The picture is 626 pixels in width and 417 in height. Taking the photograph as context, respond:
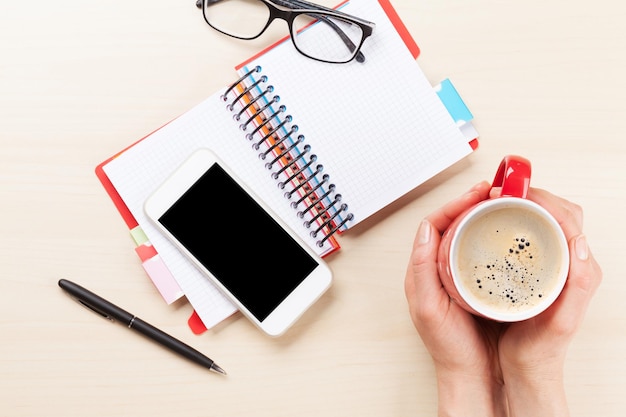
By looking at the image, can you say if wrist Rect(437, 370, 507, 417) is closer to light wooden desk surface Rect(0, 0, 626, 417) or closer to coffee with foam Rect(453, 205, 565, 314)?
light wooden desk surface Rect(0, 0, 626, 417)

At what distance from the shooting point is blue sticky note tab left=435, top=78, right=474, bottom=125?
817 millimetres

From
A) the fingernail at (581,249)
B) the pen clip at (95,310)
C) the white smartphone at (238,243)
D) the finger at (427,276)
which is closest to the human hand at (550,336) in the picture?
the fingernail at (581,249)

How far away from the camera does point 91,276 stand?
847 millimetres

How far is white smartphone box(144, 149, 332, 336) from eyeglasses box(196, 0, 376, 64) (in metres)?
0.20

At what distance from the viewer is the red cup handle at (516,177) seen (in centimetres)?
62

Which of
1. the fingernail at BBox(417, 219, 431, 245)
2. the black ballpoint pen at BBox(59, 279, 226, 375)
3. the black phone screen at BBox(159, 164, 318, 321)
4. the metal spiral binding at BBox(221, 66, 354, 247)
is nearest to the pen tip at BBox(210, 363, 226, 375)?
the black ballpoint pen at BBox(59, 279, 226, 375)

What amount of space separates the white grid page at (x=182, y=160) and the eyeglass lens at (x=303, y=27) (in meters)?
0.11

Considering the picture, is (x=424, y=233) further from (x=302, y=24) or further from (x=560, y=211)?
(x=302, y=24)

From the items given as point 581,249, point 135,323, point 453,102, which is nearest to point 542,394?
point 581,249

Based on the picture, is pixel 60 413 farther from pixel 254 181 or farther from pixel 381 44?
pixel 381 44

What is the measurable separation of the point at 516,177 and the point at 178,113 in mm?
495

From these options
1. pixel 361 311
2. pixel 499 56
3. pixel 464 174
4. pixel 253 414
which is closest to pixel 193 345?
pixel 253 414

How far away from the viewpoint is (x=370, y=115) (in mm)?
821

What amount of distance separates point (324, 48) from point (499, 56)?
26cm
